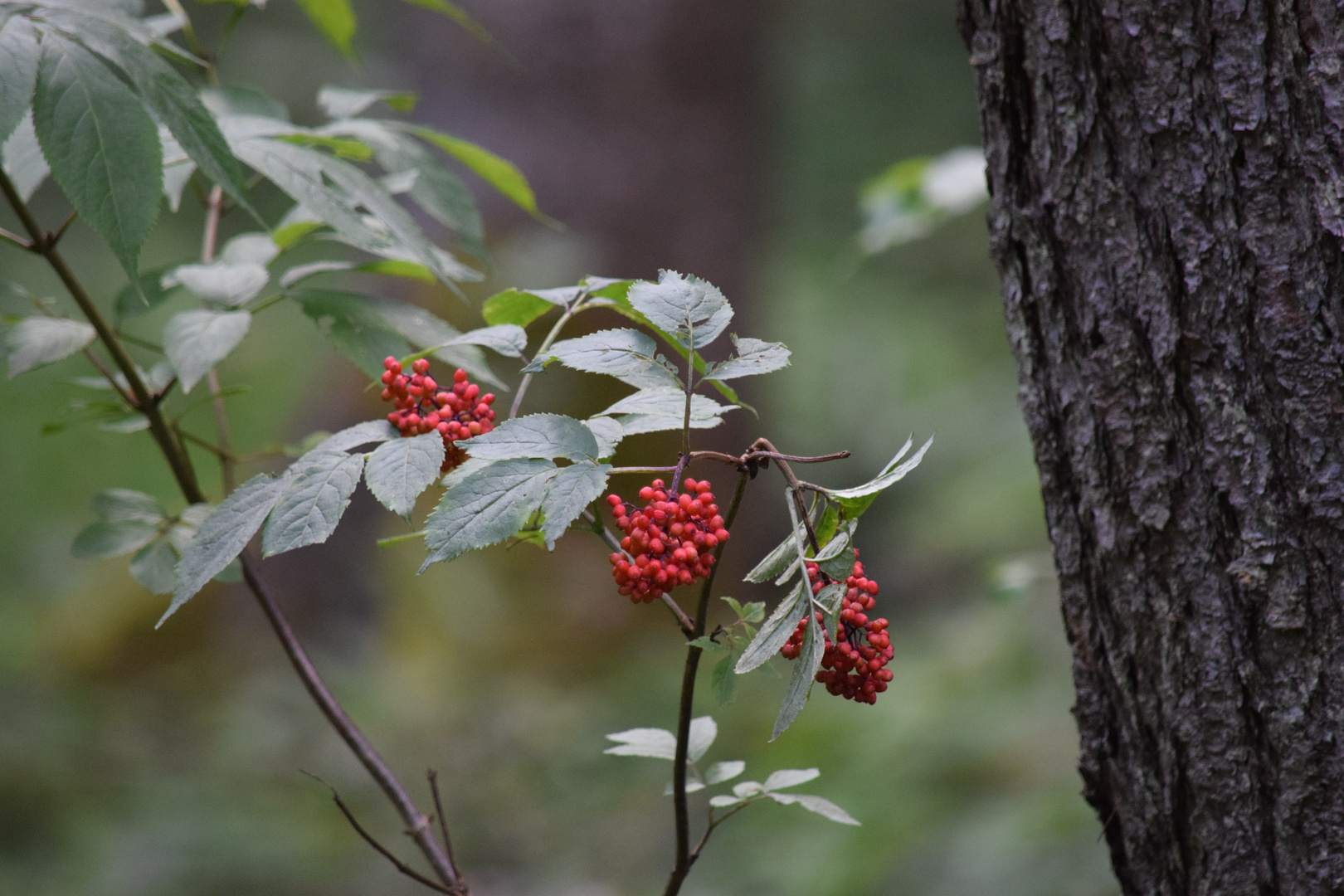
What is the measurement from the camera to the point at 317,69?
18.4 ft

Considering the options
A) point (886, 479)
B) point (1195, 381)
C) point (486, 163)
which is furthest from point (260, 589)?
point (1195, 381)

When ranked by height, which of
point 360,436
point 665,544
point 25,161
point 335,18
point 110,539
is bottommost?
point 110,539

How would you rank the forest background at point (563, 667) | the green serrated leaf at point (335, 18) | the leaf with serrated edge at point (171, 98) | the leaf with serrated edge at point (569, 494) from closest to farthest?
the leaf with serrated edge at point (569, 494), the leaf with serrated edge at point (171, 98), the green serrated leaf at point (335, 18), the forest background at point (563, 667)

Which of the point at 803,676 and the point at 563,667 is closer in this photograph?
the point at 803,676

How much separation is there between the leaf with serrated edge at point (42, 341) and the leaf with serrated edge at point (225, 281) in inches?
3.4

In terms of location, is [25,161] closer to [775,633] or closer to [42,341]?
[42,341]

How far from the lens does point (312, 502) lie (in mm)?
568

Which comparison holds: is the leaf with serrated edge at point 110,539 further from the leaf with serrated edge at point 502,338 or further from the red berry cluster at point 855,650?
the red berry cluster at point 855,650

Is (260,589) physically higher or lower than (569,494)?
lower

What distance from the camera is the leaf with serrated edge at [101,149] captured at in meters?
0.58

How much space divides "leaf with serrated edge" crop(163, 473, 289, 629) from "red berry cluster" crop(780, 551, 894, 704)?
0.32m

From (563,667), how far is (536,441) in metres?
2.19

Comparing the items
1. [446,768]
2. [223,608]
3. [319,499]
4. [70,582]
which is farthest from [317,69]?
[319,499]

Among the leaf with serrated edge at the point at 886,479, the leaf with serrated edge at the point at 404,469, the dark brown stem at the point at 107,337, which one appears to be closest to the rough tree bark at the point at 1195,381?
the leaf with serrated edge at the point at 886,479
